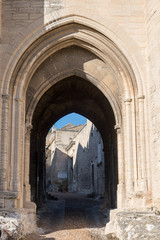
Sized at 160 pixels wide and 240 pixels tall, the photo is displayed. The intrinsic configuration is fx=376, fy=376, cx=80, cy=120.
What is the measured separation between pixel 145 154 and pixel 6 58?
12.5 feet

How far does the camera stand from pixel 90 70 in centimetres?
965

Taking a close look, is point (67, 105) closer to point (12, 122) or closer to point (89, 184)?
point (12, 122)

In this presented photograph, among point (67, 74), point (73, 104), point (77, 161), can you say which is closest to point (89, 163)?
point (77, 161)

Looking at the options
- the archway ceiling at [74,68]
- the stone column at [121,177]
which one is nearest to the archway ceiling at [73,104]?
the archway ceiling at [74,68]

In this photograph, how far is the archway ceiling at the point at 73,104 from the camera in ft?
39.0

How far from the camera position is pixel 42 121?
13.6m

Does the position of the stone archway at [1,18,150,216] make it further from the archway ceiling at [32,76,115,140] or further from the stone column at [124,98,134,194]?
the archway ceiling at [32,76,115,140]

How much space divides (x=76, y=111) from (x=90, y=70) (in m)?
4.45

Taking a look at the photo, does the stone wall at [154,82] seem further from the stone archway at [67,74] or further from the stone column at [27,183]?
the stone column at [27,183]

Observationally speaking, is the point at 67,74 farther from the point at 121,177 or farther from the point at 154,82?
the point at 121,177

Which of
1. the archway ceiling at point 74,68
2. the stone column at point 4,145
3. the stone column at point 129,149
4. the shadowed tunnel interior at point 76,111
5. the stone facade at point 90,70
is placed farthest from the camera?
the shadowed tunnel interior at point 76,111

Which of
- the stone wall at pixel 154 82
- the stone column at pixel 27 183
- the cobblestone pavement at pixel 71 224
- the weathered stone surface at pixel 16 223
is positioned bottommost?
the cobblestone pavement at pixel 71 224

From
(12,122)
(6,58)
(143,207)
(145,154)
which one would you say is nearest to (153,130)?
(145,154)

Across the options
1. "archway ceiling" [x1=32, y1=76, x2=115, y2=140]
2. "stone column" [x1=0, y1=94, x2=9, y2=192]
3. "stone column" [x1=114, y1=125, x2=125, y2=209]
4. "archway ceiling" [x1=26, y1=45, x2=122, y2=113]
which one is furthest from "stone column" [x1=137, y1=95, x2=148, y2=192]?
"archway ceiling" [x1=32, y1=76, x2=115, y2=140]
